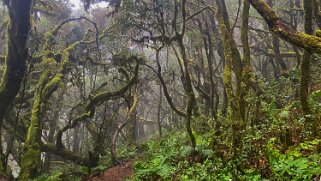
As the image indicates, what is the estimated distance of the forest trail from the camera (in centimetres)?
1159

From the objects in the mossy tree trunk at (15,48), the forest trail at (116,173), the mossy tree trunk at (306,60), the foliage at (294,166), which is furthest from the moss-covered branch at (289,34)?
the forest trail at (116,173)

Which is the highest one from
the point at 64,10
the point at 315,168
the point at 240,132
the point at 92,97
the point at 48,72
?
the point at 64,10

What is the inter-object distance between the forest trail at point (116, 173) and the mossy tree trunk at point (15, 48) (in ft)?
10.3

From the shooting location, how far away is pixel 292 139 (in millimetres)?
6934

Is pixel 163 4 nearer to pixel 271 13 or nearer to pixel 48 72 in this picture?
pixel 48 72

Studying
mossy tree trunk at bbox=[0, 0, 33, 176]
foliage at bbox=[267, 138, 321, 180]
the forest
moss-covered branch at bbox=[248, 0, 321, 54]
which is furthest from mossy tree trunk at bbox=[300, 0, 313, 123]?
mossy tree trunk at bbox=[0, 0, 33, 176]

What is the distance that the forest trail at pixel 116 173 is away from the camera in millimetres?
11591

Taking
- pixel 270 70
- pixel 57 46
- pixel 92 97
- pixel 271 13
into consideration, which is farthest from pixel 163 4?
pixel 270 70

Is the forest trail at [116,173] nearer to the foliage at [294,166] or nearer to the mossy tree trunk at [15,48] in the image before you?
the mossy tree trunk at [15,48]

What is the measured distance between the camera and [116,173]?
40.1ft

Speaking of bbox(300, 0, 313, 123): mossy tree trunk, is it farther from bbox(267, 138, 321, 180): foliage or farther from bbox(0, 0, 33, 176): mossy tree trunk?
bbox(0, 0, 33, 176): mossy tree trunk

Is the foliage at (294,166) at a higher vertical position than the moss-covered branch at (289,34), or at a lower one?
lower

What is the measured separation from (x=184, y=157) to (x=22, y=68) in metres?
4.96

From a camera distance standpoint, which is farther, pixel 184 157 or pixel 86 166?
pixel 86 166
